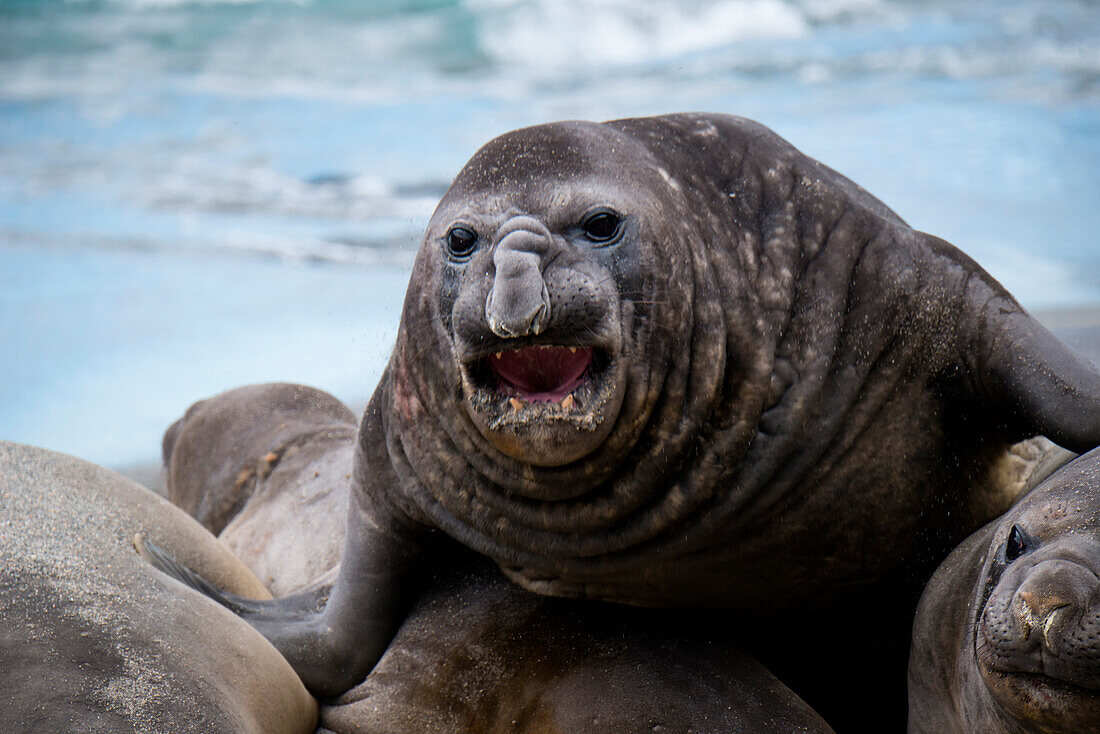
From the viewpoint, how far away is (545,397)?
6.85 feet

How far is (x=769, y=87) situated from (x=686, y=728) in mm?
9547

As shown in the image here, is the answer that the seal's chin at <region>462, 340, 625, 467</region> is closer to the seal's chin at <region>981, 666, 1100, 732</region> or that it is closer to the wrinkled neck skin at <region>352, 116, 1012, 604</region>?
the wrinkled neck skin at <region>352, 116, 1012, 604</region>

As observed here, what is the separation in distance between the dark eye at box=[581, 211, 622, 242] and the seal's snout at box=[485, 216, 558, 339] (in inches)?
6.1

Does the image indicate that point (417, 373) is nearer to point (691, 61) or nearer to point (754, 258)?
point (754, 258)

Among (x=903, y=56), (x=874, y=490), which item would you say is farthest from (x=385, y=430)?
(x=903, y=56)

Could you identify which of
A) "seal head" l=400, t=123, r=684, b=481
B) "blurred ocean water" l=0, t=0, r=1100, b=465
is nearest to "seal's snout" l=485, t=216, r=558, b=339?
"seal head" l=400, t=123, r=684, b=481

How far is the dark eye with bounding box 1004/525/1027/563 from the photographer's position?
185 cm

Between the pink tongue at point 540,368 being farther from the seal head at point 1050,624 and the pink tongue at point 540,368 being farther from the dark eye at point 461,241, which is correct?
the seal head at point 1050,624

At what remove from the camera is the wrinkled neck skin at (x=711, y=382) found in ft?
7.44

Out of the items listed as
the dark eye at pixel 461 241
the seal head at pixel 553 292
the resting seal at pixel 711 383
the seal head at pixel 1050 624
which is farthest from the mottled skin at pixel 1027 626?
the dark eye at pixel 461 241

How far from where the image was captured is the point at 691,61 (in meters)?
11.0

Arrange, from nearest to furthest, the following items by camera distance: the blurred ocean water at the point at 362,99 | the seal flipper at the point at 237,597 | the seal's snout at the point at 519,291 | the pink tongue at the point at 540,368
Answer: the seal's snout at the point at 519,291
the pink tongue at the point at 540,368
the seal flipper at the point at 237,597
the blurred ocean water at the point at 362,99

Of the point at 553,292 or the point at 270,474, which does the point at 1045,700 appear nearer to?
the point at 553,292

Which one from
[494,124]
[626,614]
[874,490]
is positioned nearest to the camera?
[874,490]
